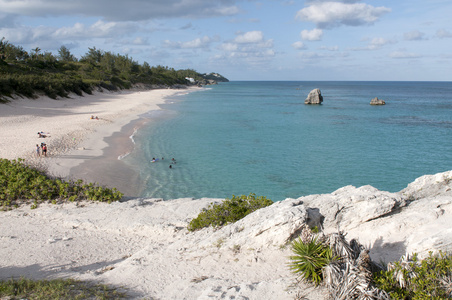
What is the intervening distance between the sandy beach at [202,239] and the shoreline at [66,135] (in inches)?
289

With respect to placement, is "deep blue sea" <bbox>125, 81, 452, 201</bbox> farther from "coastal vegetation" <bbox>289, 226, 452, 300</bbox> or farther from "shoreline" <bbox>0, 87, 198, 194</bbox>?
"coastal vegetation" <bbox>289, 226, 452, 300</bbox>

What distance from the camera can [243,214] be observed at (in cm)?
1103

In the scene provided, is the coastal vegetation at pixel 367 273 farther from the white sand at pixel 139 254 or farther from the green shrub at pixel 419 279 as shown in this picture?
the white sand at pixel 139 254

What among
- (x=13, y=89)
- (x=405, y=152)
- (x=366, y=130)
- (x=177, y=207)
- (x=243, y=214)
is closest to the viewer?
(x=243, y=214)

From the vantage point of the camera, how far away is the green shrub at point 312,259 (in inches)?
267

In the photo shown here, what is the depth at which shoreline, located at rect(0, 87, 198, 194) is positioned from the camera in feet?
74.4

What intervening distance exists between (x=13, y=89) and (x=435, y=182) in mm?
52876

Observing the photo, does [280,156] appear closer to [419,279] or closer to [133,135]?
[133,135]

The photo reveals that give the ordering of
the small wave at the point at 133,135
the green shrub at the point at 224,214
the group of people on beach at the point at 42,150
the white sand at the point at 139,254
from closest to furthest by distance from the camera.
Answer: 1. the white sand at the point at 139,254
2. the green shrub at the point at 224,214
3. the group of people on beach at the point at 42,150
4. the small wave at the point at 133,135

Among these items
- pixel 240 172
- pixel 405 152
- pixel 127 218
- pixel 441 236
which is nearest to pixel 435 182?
pixel 441 236

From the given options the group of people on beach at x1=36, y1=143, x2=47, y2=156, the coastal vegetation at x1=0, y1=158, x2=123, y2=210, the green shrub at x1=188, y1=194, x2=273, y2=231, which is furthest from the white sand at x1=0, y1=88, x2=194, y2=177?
the green shrub at x1=188, y1=194, x2=273, y2=231

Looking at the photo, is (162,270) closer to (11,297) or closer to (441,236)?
(11,297)

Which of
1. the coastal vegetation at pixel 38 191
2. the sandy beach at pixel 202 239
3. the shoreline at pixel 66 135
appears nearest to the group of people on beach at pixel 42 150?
the shoreline at pixel 66 135

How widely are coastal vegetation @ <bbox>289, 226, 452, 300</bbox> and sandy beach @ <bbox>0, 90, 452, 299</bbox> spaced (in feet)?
1.41
